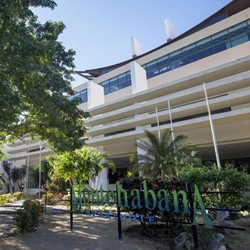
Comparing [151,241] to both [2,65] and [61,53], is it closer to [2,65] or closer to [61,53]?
Answer: [2,65]

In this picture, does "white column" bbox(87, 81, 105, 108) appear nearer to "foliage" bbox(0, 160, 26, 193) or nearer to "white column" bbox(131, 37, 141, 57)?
"white column" bbox(131, 37, 141, 57)

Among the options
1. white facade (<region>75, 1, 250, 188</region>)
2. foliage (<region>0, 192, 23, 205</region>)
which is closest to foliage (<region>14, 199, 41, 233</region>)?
foliage (<region>0, 192, 23, 205</region>)

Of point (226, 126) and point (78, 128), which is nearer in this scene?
point (78, 128)

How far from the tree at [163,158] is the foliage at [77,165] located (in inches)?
158

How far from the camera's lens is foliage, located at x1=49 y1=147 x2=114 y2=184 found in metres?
17.1

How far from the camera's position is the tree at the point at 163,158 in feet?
61.5

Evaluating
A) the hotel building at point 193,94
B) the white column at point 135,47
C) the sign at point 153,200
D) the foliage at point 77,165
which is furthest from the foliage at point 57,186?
the white column at point 135,47

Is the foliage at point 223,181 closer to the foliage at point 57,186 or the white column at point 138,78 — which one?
the foliage at point 57,186

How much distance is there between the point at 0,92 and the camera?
7840mm

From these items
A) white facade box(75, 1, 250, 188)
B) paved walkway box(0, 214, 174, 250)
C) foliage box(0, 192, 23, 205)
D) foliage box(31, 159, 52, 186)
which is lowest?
paved walkway box(0, 214, 174, 250)

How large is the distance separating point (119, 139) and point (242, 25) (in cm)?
2009

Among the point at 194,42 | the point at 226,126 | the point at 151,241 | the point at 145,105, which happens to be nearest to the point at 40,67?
the point at 151,241

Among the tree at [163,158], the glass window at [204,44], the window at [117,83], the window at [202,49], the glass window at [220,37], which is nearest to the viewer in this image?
the tree at [163,158]

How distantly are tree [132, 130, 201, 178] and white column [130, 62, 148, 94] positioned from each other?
12.4 meters
